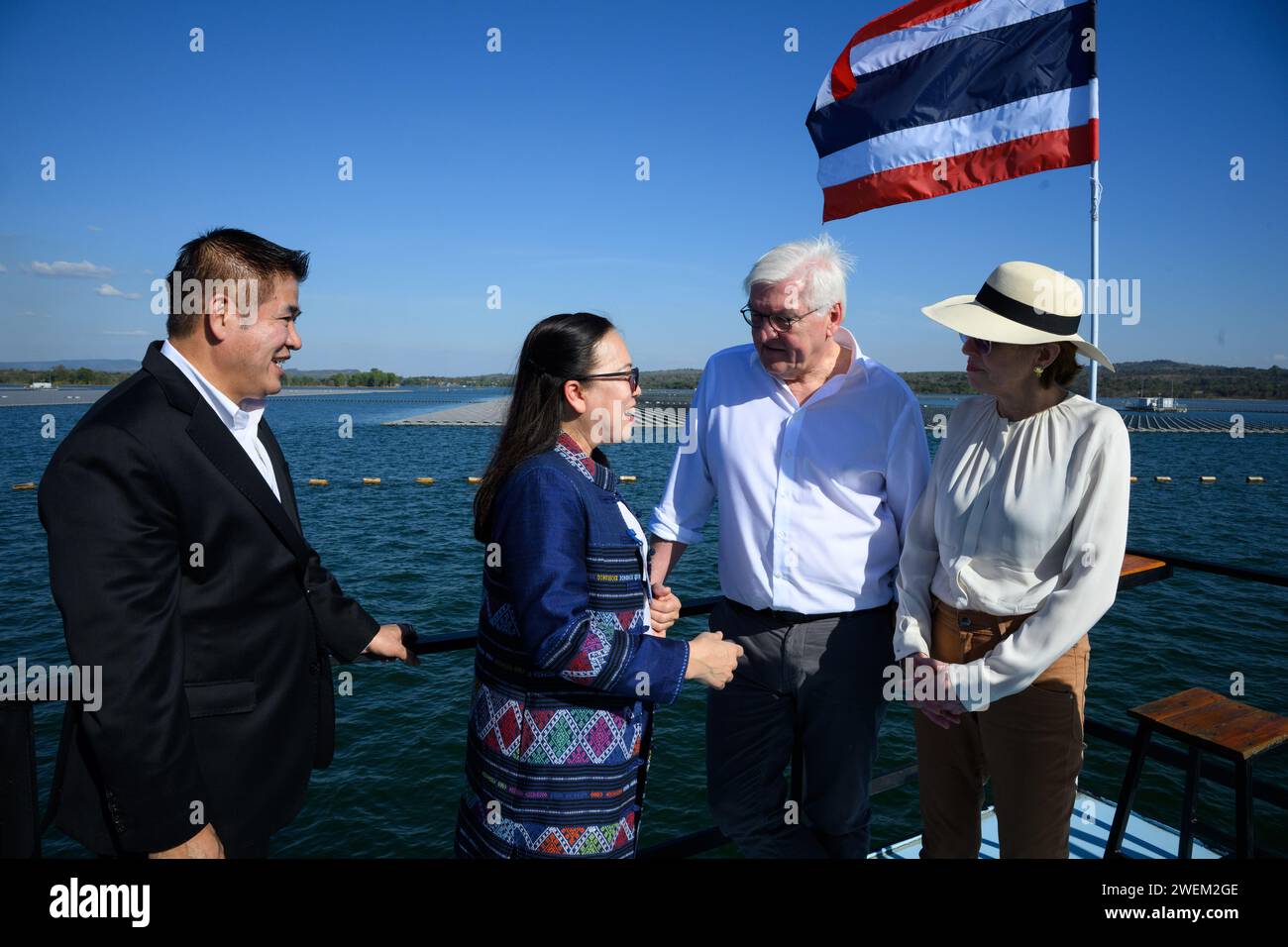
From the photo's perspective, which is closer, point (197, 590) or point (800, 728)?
point (197, 590)

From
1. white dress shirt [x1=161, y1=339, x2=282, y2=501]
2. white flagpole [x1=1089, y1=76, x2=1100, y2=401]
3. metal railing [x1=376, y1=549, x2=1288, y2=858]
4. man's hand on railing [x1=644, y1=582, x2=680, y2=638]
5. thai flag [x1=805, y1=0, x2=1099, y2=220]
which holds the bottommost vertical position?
metal railing [x1=376, y1=549, x2=1288, y2=858]

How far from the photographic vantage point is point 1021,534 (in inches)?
88.0

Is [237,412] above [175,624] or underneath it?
above

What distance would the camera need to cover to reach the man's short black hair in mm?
1952

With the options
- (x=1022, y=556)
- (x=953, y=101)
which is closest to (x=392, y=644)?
(x=1022, y=556)

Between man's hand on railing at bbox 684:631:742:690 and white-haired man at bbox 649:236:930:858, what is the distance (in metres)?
0.51

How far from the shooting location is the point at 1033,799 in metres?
2.26

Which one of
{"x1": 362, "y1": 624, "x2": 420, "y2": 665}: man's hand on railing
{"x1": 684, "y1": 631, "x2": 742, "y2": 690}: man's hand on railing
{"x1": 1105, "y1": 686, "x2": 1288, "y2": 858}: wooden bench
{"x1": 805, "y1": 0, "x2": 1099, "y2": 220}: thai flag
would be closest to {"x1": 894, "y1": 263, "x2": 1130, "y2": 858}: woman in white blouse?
{"x1": 684, "y1": 631, "x2": 742, "y2": 690}: man's hand on railing

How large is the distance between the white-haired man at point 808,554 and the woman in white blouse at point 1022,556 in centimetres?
20

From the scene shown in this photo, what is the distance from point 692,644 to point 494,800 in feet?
2.15

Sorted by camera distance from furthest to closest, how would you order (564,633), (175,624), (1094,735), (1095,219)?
(1095,219)
(1094,735)
(564,633)
(175,624)

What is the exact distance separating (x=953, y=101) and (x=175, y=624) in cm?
560

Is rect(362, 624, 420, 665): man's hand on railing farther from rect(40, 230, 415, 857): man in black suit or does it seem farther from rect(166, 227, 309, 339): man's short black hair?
rect(166, 227, 309, 339): man's short black hair

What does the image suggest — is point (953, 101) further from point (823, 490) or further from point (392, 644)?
point (392, 644)
